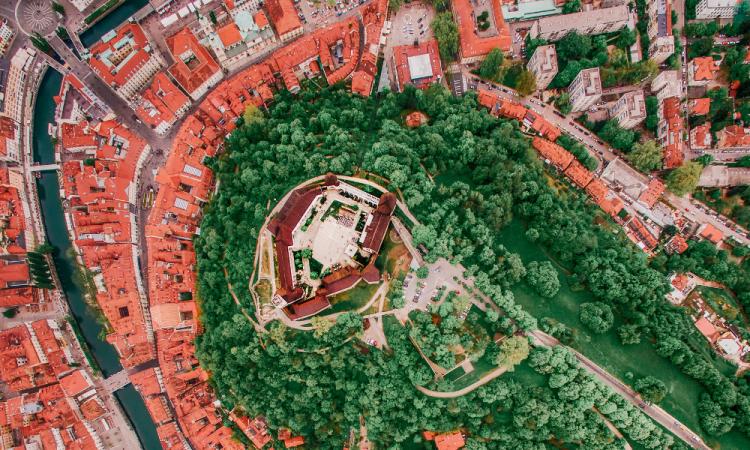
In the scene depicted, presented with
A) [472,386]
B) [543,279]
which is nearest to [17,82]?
[472,386]

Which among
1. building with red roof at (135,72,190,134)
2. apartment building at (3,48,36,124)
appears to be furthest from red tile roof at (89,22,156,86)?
apartment building at (3,48,36,124)

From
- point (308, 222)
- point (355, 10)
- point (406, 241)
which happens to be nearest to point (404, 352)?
point (406, 241)

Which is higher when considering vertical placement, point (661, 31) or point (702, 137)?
point (661, 31)

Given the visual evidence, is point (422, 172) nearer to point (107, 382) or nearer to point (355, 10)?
point (355, 10)

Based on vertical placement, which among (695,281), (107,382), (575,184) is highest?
(575,184)

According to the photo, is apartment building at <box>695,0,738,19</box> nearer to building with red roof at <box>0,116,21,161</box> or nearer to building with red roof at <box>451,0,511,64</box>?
building with red roof at <box>451,0,511,64</box>

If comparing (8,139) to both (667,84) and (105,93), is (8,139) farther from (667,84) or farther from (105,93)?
(667,84)
